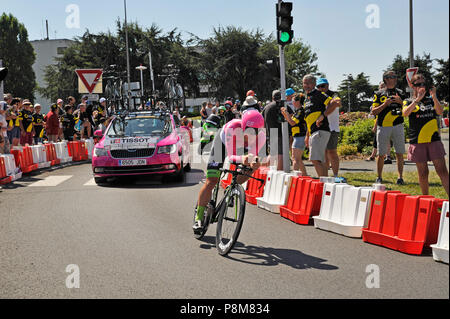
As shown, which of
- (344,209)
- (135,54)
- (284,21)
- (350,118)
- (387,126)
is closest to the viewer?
(344,209)

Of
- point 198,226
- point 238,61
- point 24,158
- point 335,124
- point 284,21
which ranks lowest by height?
point 198,226

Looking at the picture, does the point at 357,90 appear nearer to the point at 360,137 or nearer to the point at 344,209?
the point at 360,137

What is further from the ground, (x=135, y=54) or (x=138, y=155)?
(x=135, y=54)

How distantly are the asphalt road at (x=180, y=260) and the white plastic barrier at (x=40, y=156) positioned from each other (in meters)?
7.75

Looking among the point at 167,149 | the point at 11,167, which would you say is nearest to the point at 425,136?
the point at 167,149

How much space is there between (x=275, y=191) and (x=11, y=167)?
8.14m

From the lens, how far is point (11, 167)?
49.0 feet

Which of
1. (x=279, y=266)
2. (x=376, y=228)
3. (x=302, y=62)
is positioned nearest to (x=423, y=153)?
(x=376, y=228)

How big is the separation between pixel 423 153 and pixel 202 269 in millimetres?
4026

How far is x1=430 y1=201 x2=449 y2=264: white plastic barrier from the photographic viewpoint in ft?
19.1

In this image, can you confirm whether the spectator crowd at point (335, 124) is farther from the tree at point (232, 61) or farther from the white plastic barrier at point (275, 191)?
the tree at point (232, 61)

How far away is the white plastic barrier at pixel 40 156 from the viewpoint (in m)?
17.7

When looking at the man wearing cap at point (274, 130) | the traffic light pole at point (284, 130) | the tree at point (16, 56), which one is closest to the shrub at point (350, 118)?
the man wearing cap at point (274, 130)
